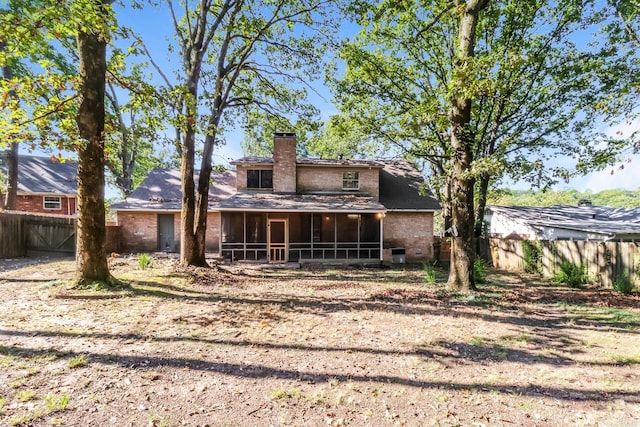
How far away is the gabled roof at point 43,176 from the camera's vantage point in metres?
24.4

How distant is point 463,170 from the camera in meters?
9.13

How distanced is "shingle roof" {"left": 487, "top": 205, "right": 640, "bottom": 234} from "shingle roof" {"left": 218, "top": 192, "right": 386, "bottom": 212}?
11.3 metres

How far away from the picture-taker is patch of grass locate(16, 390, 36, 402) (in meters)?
3.14

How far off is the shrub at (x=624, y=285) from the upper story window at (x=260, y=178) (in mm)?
15816

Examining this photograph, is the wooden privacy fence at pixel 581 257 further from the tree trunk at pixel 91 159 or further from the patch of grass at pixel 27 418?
the tree trunk at pixel 91 159

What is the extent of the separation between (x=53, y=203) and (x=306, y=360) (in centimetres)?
2994

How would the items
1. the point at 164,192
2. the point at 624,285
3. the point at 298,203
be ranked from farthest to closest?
the point at 164,192, the point at 298,203, the point at 624,285

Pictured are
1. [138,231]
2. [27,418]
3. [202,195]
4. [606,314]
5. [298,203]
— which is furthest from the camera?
[138,231]

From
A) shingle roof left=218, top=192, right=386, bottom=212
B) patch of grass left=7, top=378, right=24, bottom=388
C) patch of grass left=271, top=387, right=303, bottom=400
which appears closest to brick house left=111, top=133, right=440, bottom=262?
shingle roof left=218, top=192, right=386, bottom=212

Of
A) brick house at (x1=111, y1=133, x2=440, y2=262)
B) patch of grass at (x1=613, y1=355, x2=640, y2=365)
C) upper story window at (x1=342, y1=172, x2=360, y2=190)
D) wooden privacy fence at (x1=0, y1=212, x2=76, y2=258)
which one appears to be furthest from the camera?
upper story window at (x1=342, y1=172, x2=360, y2=190)

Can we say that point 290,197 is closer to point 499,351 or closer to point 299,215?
point 299,215

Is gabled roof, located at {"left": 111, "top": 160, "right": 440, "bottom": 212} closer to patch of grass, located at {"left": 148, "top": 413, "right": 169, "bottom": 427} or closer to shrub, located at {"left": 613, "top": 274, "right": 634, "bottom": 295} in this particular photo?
shrub, located at {"left": 613, "top": 274, "right": 634, "bottom": 295}

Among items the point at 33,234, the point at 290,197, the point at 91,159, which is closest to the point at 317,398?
the point at 91,159

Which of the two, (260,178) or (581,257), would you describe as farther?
(260,178)
